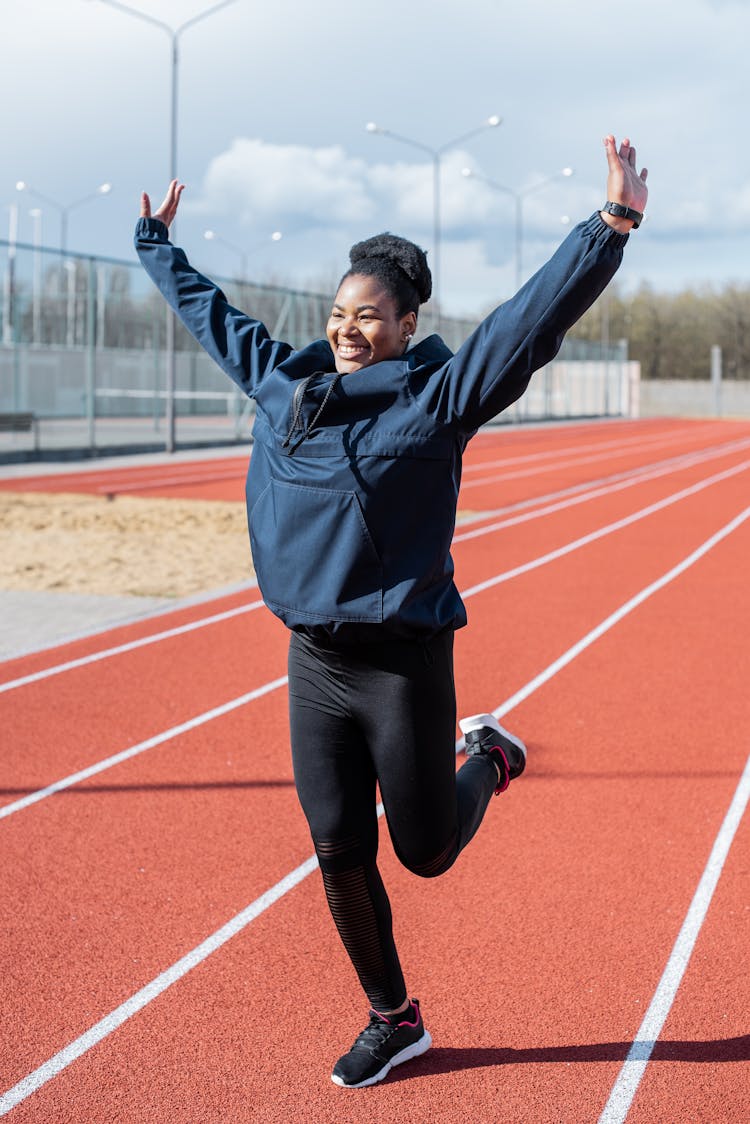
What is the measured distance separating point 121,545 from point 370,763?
11042mm

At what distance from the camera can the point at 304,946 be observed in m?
4.00

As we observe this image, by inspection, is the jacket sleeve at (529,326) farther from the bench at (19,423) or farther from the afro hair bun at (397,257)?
the bench at (19,423)

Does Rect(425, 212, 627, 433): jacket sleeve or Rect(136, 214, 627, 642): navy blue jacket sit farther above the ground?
Rect(425, 212, 627, 433): jacket sleeve

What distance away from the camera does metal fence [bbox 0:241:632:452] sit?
25.8 meters

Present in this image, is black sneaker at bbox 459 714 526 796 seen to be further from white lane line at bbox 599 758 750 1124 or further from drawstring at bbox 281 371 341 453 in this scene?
drawstring at bbox 281 371 341 453

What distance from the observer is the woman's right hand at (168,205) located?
3.50m

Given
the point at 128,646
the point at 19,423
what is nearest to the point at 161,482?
the point at 19,423

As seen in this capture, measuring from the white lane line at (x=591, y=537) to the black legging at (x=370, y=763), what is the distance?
7562 mm

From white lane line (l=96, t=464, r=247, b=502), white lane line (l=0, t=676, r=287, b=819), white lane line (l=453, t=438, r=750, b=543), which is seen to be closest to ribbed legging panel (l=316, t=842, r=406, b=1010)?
white lane line (l=0, t=676, r=287, b=819)

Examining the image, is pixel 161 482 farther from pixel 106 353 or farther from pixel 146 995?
pixel 146 995

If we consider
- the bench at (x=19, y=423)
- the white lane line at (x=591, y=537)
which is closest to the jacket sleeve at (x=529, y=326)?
the white lane line at (x=591, y=537)

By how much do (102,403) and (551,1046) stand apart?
26.0m

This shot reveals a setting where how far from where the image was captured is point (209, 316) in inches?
126

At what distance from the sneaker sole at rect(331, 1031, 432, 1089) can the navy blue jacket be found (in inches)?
44.0
